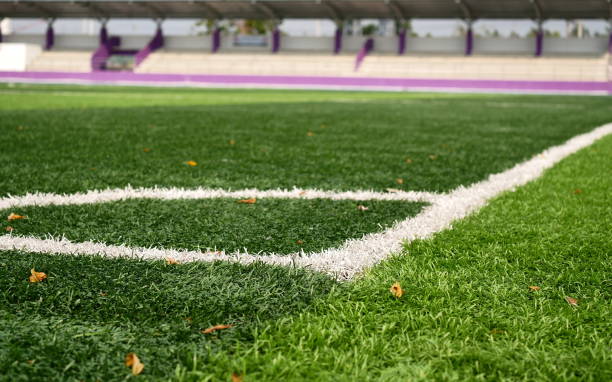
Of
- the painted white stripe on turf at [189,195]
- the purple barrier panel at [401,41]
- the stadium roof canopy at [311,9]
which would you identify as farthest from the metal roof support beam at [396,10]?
the painted white stripe on turf at [189,195]

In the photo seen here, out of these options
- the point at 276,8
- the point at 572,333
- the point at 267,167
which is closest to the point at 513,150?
the point at 267,167

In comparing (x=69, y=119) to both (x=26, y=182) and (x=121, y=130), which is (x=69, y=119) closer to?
(x=121, y=130)

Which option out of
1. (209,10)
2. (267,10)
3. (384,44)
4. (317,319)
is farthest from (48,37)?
(317,319)

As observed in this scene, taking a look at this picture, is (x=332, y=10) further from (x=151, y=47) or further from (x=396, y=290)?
(x=396, y=290)

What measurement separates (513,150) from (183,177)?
3.46 m

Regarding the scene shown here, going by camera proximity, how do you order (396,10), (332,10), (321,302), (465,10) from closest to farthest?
(321,302)
(465,10)
(396,10)
(332,10)

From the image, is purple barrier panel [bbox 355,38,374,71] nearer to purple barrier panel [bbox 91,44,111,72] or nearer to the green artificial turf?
purple barrier panel [bbox 91,44,111,72]

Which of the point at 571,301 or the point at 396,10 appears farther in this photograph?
the point at 396,10

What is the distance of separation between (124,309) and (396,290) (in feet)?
2.65

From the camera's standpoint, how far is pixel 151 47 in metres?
45.2

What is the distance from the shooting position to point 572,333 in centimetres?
170

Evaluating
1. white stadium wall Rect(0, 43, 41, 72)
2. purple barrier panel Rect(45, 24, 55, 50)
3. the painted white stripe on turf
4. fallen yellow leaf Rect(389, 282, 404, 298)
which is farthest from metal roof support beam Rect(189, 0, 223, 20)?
fallen yellow leaf Rect(389, 282, 404, 298)

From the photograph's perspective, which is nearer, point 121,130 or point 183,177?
point 183,177

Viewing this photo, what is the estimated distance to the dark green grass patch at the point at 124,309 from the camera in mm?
1442
